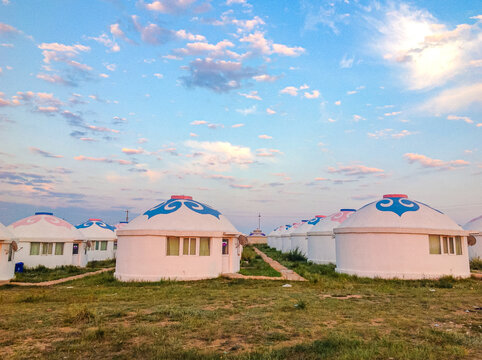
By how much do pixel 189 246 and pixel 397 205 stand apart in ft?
38.9

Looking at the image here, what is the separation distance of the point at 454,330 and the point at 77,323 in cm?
890

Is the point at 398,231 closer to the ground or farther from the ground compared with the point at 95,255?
farther from the ground

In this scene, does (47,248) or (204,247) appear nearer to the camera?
(204,247)

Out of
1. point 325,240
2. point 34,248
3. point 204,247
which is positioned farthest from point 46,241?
point 325,240

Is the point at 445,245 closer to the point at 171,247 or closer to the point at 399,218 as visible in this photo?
the point at 399,218

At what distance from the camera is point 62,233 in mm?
26672

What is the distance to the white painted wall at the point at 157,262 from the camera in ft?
58.2

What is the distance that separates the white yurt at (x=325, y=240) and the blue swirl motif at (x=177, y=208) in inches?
369

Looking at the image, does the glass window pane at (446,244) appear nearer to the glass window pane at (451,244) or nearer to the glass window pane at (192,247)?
the glass window pane at (451,244)

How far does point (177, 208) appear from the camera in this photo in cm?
1969

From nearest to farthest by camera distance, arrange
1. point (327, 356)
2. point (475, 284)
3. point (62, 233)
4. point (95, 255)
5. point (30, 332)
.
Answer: point (327, 356) → point (30, 332) → point (475, 284) → point (62, 233) → point (95, 255)

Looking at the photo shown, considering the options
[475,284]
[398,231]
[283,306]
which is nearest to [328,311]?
[283,306]

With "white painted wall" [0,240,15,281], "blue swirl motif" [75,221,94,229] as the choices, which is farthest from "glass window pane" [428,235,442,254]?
A: "blue swirl motif" [75,221,94,229]

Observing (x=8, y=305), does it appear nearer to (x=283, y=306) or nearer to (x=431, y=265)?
(x=283, y=306)
